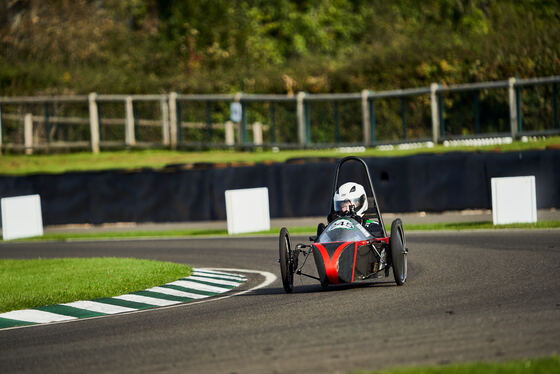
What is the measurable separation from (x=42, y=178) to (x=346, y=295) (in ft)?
55.0

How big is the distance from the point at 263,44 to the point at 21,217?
2359cm

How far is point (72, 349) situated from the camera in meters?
8.73

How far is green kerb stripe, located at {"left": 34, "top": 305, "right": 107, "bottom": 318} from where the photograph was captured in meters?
11.6

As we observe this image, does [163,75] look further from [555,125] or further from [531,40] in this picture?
[555,125]

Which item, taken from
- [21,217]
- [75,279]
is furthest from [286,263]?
[21,217]

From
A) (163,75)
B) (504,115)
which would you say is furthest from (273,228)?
(163,75)

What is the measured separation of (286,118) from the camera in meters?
33.8

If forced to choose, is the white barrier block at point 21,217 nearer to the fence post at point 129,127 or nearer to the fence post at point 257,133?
the fence post at point 257,133

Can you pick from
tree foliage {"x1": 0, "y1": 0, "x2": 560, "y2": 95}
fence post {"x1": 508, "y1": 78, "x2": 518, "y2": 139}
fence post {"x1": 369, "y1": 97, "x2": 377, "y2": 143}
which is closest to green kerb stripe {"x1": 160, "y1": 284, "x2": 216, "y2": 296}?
fence post {"x1": 508, "y1": 78, "x2": 518, "y2": 139}

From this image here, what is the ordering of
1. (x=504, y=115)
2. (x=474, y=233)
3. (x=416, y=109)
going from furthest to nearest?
(x=416, y=109) < (x=504, y=115) < (x=474, y=233)

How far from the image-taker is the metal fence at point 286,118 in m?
28.2

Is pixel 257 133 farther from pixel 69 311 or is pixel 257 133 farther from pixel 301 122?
pixel 69 311

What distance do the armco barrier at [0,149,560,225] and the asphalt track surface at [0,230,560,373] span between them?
774cm

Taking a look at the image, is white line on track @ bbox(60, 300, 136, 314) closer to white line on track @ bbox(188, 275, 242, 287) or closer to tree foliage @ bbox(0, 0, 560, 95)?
white line on track @ bbox(188, 275, 242, 287)
